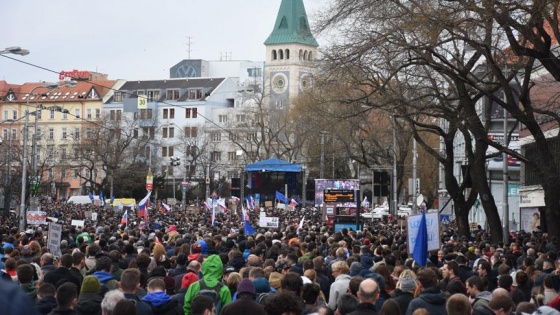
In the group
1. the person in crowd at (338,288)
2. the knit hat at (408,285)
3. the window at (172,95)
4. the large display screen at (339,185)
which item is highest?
the window at (172,95)

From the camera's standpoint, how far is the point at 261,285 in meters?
11.6

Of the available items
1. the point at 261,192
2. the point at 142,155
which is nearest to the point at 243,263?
the point at 261,192

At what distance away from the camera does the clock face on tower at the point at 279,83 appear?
A: 16138cm

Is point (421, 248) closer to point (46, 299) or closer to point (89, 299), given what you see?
point (89, 299)

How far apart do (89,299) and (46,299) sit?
41 centimetres

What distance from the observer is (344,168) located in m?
101

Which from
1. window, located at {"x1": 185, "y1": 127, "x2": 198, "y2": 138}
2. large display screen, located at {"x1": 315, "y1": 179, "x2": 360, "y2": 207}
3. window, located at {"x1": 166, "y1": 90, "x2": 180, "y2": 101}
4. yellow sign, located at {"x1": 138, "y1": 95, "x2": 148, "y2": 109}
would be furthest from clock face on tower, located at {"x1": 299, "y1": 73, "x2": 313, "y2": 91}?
window, located at {"x1": 166, "y1": 90, "x2": 180, "y2": 101}

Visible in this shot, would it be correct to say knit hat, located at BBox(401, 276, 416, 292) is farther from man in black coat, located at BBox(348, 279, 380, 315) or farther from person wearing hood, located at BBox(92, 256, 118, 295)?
person wearing hood, located at BBox(92, 256, 118, 295)

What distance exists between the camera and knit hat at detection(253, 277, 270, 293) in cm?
1148

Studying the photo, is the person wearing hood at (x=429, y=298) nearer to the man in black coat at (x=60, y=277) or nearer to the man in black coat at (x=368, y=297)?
the man in black coat at (x=368, y=297)

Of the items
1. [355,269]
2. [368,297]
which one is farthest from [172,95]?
[368,297]

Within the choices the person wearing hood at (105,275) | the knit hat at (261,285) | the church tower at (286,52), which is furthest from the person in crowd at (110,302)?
the church tower at (286,52)

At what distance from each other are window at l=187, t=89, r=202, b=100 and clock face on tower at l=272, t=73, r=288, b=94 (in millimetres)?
12369

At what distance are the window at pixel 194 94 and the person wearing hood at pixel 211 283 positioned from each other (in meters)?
142
